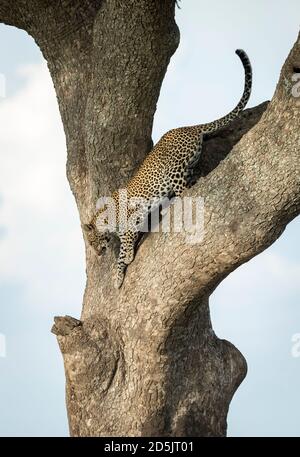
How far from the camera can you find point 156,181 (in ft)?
22.6

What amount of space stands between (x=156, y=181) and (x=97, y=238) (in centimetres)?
90

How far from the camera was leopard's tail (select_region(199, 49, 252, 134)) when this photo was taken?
286 inches

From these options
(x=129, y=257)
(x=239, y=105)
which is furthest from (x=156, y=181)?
(x=239, y=105)

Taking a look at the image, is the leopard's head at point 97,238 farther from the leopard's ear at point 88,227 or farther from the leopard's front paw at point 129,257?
the leopard's front paw at point 129,257

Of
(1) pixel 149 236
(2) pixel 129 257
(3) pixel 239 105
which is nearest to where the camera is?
(1) pixel 149 236

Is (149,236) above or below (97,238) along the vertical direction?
below

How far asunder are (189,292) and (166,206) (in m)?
0.82

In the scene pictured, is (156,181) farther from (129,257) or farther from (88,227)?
(88,227)

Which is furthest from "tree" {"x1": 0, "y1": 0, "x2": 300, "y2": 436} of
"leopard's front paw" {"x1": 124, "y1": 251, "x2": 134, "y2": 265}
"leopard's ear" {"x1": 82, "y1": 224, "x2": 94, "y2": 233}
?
"leopard's ear" {"x1": 82, "y1": 224, "x2": 94, "y2": 233}

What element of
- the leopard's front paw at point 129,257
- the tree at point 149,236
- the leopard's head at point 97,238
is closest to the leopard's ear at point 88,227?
the leopard's head at point 97,238

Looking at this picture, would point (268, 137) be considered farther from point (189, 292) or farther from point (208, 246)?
point (189, 292)

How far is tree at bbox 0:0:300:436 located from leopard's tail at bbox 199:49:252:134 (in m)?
0.10
